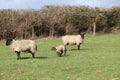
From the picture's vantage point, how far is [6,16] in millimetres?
44656

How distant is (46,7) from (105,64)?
1215 inches

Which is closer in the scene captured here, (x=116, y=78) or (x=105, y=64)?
(x=116, y=78)

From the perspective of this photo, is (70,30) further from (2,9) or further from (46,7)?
(2,9)

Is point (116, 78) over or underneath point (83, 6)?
underneath

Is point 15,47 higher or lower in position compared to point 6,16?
lower

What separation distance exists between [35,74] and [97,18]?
114 ft

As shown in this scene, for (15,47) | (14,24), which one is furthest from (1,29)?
(15,47)

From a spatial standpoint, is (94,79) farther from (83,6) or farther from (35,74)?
(83,6)

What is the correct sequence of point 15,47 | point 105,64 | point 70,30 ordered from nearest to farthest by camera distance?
1. point 105,64
2. point 15,47
3. point 70,30

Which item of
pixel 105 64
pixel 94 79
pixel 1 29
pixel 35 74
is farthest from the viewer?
pixel 1 29

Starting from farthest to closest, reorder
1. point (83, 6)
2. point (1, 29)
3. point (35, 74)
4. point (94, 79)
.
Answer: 1. point (83, 6)
2. point (1, 29)
3. point (35, 74)
4. point (94, 79)

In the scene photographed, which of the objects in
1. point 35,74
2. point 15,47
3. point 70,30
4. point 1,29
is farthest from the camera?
point 70,30

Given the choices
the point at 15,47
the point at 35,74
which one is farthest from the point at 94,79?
the point at 15,47

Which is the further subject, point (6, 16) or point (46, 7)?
point (46, 7)
